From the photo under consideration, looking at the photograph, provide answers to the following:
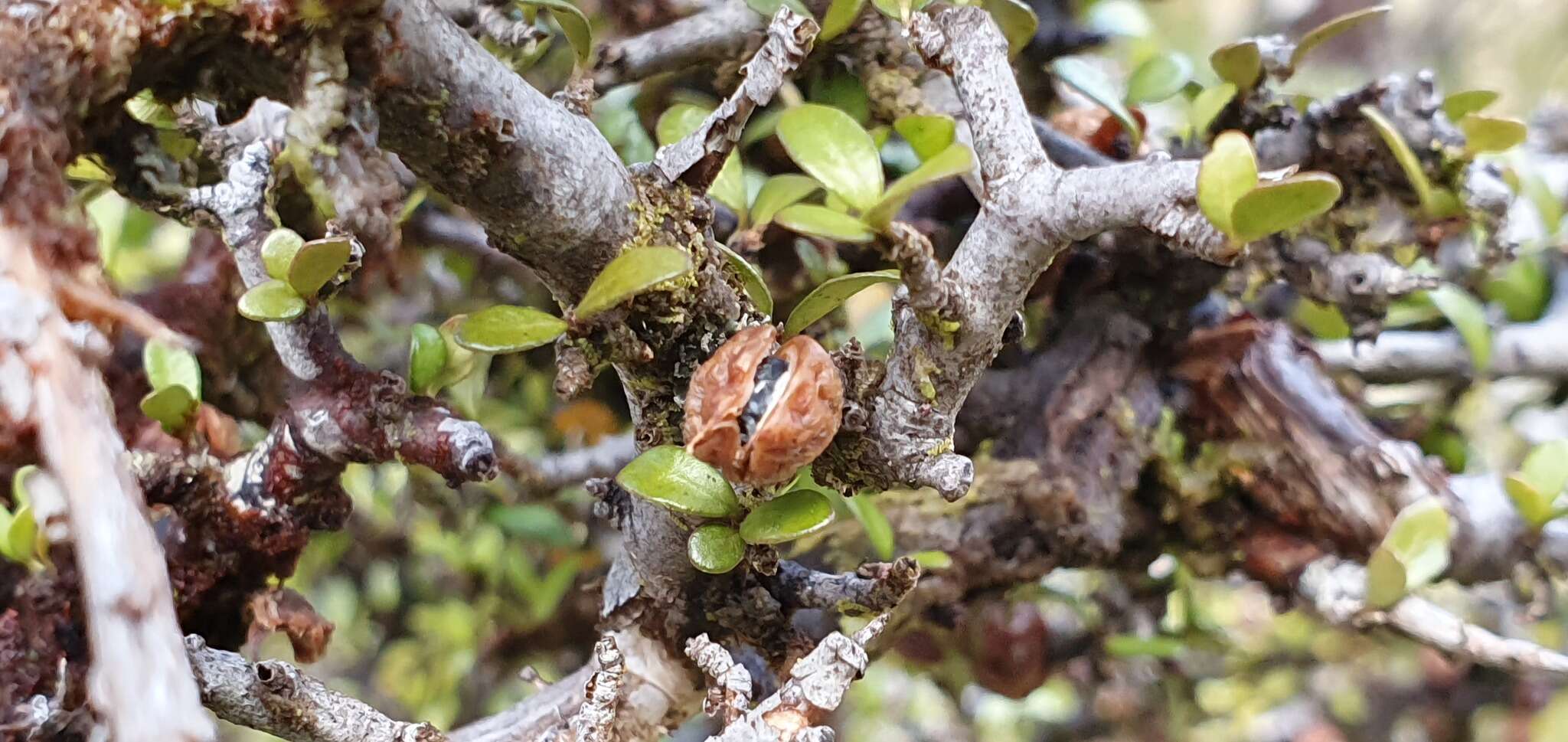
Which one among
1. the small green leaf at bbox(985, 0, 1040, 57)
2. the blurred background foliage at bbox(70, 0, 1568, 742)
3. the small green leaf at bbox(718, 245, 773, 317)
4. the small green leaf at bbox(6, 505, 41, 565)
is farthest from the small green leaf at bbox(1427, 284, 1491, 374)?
the small green leaf at bbox(6, 505, 41, 565)

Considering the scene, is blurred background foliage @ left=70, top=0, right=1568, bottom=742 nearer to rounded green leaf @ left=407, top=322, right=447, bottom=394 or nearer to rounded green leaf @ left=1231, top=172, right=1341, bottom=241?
rounded green leaf @ left=407, top=322, right=447, bottom=394

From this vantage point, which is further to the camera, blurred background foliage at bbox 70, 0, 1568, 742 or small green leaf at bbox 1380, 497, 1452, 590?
blurred background foliage at bbox 70, 0, 1568, 742

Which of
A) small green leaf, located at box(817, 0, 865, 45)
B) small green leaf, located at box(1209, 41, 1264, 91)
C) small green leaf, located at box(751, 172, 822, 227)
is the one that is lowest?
small green leaf, located at box(751, 172, 822, 227)

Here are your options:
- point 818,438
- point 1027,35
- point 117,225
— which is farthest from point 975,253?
point 117,225

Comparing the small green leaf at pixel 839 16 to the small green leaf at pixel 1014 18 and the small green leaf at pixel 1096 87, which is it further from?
the small green leaf at pixel 1096 87

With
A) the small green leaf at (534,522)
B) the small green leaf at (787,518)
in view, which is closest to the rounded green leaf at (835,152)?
the small green leaf at (787,518)

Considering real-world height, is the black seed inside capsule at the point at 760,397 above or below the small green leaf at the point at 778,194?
above
